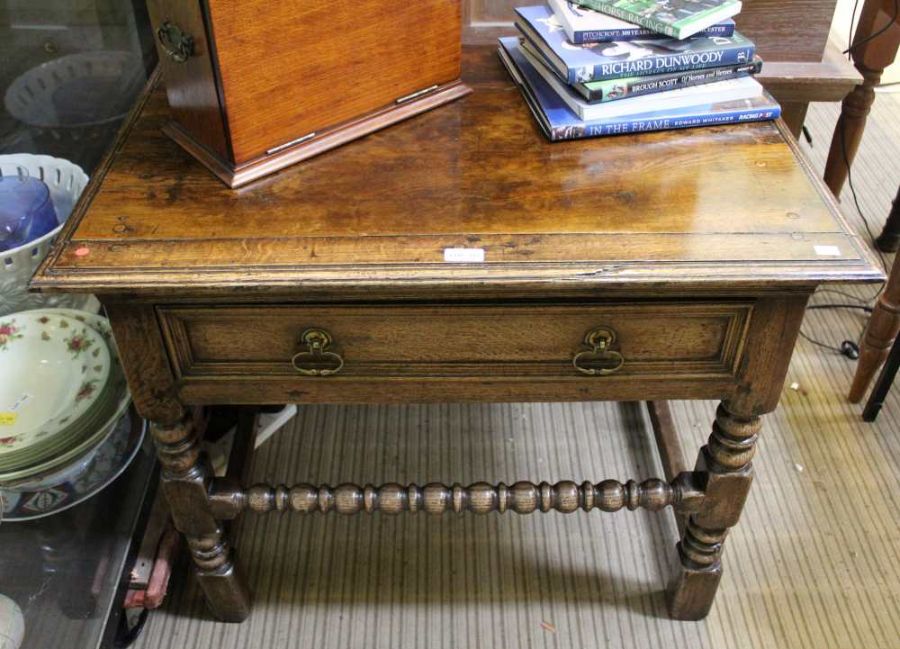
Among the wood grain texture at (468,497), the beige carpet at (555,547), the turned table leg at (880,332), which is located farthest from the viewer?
the turned table leg at (880,332)

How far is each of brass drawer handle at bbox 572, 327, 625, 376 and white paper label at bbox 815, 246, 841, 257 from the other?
18 centimetres

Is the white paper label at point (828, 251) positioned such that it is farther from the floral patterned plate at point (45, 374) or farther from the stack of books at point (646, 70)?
the floral patterned plate at point (45, 374)

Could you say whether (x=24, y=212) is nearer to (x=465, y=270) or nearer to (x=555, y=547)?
(x=465, y=270)

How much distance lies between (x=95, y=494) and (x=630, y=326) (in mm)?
737

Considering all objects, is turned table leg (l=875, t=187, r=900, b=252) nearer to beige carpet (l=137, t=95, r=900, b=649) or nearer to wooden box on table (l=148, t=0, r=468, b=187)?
beige carpet (l=137, t=95, r=900, b=649)

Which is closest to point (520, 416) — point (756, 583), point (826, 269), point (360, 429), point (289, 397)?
point (360, 429)

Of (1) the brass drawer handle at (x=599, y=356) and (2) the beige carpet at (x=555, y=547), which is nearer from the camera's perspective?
(1) the brass drawer handle at (x=599, y=356)

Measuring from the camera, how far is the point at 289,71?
0.77 m

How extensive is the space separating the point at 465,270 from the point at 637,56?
0.32m

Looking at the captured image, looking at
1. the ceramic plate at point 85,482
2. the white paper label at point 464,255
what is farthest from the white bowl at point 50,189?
the white paper label at point 464,255

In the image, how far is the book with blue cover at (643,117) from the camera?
0.84m

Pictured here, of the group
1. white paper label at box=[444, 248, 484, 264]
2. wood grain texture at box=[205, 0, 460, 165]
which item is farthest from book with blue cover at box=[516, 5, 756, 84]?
white paper label at box=[444, 248, 484, 264]

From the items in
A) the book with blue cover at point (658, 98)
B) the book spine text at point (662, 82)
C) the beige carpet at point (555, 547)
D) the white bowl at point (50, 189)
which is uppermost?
the book spine text at point (662, 82)

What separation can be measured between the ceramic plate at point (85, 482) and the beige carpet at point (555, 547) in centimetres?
17
